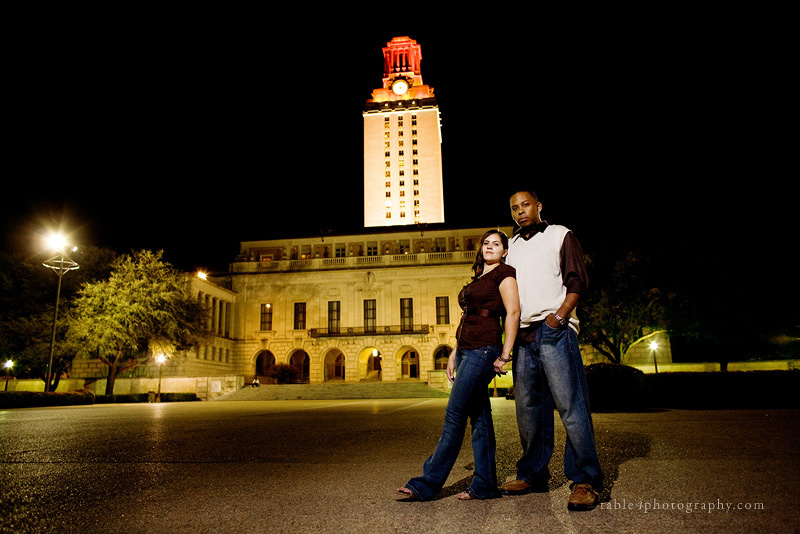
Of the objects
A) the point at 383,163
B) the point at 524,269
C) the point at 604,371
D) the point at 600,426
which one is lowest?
the point at 600,426

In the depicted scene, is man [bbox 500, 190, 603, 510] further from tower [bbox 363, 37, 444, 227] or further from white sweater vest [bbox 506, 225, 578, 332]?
tower [bbox 363, 37, 444, 227]

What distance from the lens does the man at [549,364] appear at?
10.1 feet

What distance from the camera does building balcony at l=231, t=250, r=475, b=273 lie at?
47625 mm

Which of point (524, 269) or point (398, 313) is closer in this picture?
point (524, 269)

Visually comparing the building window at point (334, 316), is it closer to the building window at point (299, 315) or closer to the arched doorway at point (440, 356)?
the building window at point (299, 315)

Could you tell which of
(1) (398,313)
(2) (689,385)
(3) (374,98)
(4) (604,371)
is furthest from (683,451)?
(3) (374,98)

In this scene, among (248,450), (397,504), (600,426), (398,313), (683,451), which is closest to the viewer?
(397,504)

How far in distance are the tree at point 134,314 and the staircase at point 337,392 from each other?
4.96 m

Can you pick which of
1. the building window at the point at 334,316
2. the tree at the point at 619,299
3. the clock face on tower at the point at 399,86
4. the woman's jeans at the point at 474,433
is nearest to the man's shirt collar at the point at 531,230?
the woman's jeans at the point at 474,433

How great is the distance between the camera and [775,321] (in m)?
18.6

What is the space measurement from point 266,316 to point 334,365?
28.9 feet

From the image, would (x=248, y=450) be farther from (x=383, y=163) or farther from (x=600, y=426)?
(x=383, y=163)

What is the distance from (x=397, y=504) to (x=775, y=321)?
21.0m

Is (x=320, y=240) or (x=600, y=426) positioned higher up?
(x=320, y=240)
